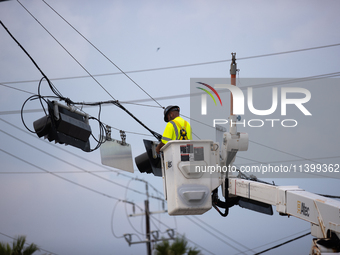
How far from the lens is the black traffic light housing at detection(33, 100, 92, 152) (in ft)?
32.4

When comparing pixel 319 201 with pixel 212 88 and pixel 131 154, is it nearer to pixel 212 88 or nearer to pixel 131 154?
pixel 212 88

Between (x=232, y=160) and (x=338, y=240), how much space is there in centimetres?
344

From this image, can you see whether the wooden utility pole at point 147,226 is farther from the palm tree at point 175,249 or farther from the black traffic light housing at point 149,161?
the black traffic light housing at point 149,161

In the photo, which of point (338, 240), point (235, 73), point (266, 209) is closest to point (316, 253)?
point (338, 240)

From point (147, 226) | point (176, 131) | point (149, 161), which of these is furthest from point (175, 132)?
point (147, 226)

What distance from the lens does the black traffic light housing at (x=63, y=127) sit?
9.88 m

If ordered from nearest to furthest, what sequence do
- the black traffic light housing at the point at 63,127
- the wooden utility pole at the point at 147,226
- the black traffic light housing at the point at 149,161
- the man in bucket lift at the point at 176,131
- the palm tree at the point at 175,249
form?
the man in bucket lift at the point at 176,131
the black traffic light housing at the point at 63,127
the black traffic light housing at the point at 149,161
the palm tree at the point at 175,249
the wooden utility pole at the point at 147,226

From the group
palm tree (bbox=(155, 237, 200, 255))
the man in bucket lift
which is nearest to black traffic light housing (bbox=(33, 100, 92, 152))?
the man in bucket lift

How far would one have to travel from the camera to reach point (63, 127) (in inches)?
396

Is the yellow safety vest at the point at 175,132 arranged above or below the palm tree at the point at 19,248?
above

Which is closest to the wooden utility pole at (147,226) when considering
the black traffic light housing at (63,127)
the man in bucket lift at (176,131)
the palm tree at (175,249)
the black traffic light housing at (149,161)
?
the palm tree at (175,249)

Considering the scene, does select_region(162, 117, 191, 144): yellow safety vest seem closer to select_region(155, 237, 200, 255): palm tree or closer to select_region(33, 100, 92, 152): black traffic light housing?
select_region(33, 100, 92, 152): black traffic light housing

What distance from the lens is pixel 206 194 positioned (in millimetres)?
7789

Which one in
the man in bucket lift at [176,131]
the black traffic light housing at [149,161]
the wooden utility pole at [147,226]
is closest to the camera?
the man in bucket lift at [176,131]
